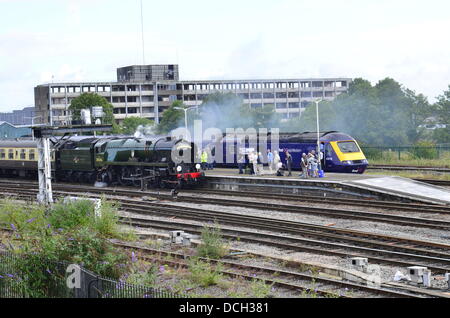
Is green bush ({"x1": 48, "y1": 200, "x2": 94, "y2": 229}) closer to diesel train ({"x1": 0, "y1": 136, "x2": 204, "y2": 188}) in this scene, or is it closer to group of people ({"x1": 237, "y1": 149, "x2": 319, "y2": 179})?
diesel train ({"x1": 0, "y1": 136, "x2": 204, "y2": 188})

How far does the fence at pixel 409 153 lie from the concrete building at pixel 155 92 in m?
61.2

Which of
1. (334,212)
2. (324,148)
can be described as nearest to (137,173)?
(324,148)

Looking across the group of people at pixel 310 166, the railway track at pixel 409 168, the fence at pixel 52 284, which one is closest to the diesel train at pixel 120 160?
the group of people at pixel 310 166

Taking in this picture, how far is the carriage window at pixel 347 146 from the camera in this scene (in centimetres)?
3456

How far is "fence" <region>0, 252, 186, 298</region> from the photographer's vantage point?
11.0m

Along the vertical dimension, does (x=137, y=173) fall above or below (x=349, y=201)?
above

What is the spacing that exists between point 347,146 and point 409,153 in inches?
558

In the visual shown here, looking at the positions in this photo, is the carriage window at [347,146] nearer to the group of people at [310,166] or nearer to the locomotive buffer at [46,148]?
the group of people at [310,166]

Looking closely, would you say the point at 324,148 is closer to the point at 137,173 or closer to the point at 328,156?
the point at 328,156

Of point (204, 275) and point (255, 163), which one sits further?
point (255, 163)

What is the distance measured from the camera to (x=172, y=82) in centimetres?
11338

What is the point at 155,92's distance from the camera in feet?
371
